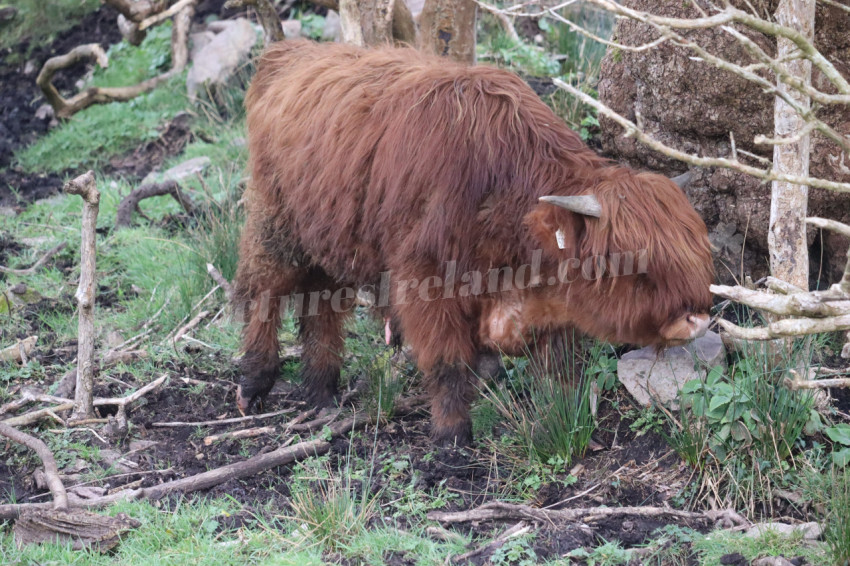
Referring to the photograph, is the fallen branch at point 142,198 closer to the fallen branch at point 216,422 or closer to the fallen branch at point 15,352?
the fallen branch at point 15,352

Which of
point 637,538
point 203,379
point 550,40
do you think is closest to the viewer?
point 637,538

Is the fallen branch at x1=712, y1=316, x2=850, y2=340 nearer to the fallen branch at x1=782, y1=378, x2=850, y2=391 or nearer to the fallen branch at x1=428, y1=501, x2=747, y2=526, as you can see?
the fallen branch at x1=782, y1=378, x2=850, y2=391

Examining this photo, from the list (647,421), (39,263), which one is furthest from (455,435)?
(39,263)

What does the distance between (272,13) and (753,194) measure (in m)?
3.34

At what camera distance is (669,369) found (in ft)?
12.5

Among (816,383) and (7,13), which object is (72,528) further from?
(7,13)

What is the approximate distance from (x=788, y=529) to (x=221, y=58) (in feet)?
22.4

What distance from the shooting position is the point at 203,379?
490 centimetres

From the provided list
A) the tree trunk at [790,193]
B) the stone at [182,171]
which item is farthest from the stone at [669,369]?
the stone at [182,171]

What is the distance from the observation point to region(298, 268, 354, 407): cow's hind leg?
15.0 feet

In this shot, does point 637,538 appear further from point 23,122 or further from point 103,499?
point 23,122

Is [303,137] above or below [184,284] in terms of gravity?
above

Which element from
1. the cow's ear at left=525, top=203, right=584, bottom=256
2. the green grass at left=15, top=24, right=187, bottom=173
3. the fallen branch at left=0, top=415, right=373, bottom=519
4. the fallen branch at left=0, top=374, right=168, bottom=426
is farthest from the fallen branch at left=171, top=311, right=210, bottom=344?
the green grass at left=15, top=24, right=187, bottom=173

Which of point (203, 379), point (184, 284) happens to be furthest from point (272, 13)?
point (203, 379)
